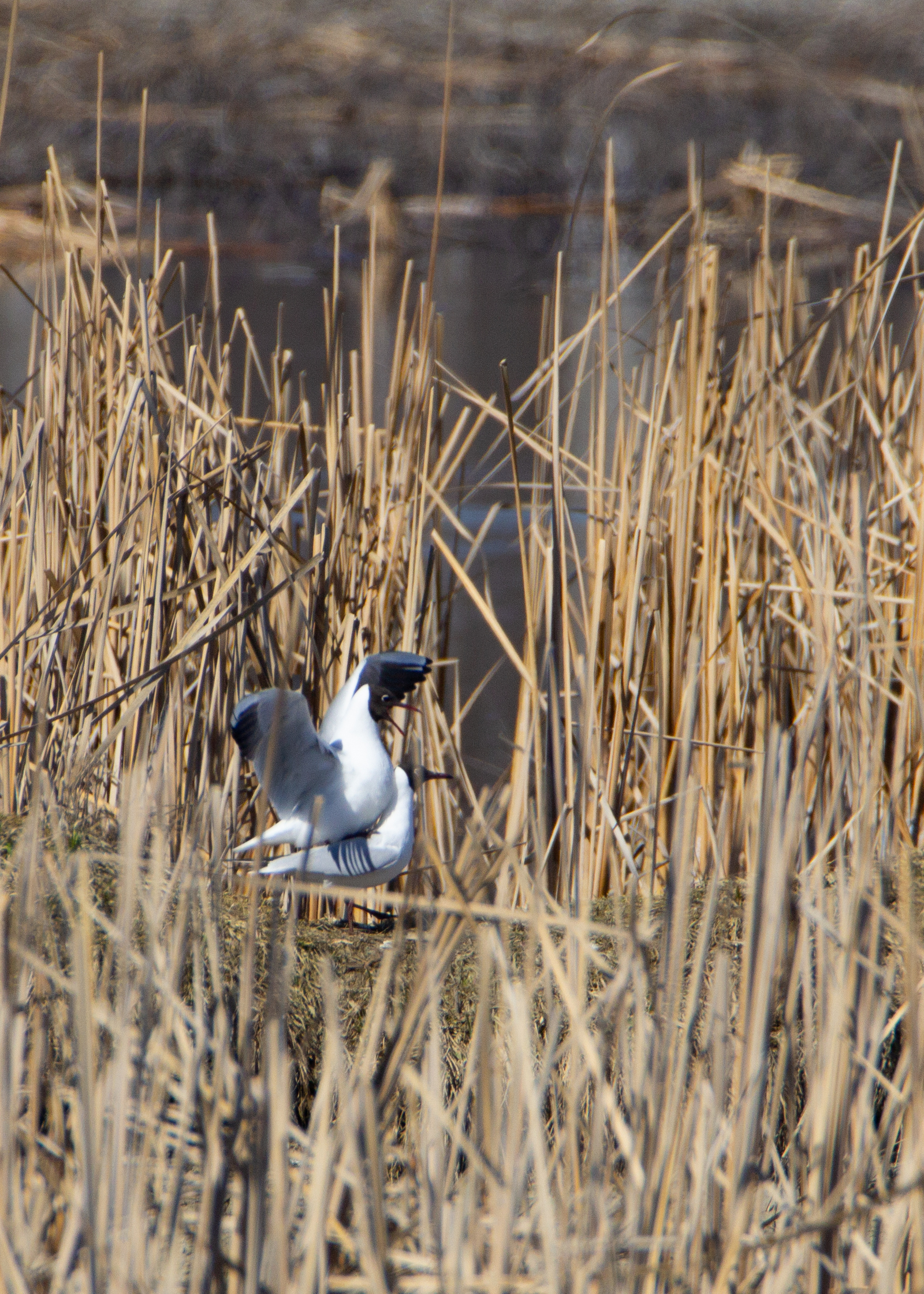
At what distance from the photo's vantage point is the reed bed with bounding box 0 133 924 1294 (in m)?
0.79

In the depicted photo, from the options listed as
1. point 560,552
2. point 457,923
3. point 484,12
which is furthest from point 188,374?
point 484,12

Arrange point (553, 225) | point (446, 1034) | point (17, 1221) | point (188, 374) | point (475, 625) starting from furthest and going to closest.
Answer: point (553, 225)
point (475, 625)
point (188, 374)
point (446, 1034)
point (17, 1221)

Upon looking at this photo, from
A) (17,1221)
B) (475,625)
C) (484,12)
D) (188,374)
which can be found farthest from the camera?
(484,12)

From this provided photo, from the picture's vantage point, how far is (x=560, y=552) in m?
1.36

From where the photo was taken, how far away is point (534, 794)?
1509 millimetres

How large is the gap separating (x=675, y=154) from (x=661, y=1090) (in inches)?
241

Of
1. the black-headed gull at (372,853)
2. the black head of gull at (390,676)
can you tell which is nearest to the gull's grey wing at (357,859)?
the black-headed gull at (372,853)

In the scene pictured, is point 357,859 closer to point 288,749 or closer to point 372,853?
point 372,853

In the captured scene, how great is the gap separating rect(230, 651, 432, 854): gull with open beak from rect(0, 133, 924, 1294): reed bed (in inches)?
3.6

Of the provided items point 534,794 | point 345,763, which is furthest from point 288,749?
point 534,794

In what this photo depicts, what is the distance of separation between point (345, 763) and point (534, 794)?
0.24m

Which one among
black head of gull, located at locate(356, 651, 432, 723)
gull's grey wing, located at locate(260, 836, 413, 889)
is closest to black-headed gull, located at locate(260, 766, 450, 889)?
gull's grey wing, located at locate(260, 836, 413, 889)

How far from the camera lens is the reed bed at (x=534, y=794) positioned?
2.59 feet

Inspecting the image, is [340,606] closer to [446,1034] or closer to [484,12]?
[446,1034]
